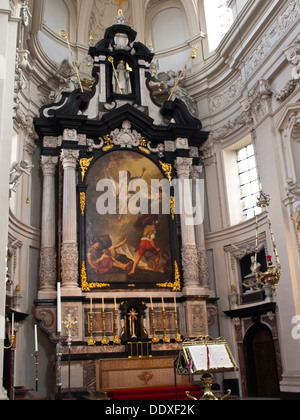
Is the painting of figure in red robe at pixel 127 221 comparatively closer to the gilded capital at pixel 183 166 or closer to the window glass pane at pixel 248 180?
the gilded capital at pixel 183 166

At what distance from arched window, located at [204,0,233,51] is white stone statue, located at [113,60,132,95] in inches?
130

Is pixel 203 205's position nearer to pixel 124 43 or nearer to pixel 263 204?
pixel 124 43

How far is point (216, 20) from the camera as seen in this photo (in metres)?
17.9

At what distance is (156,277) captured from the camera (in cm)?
1455

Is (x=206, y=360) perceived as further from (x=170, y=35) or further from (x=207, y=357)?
(x=170, y=35)

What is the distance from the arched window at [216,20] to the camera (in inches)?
686

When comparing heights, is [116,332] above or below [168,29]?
below

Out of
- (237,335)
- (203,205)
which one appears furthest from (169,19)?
(237,335)

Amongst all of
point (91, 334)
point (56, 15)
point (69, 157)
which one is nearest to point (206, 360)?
point (91, 334)

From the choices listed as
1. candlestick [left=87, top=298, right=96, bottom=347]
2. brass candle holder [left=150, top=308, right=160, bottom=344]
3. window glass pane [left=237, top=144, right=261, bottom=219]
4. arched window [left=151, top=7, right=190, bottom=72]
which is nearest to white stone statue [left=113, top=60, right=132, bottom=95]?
arched window [left=151, top=7, right=190, bottom=72]

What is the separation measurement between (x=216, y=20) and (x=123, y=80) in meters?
4.35

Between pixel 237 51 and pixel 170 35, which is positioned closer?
pixel 237 51

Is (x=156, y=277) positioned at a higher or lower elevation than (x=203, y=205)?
lower

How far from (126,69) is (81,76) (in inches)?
74.3
